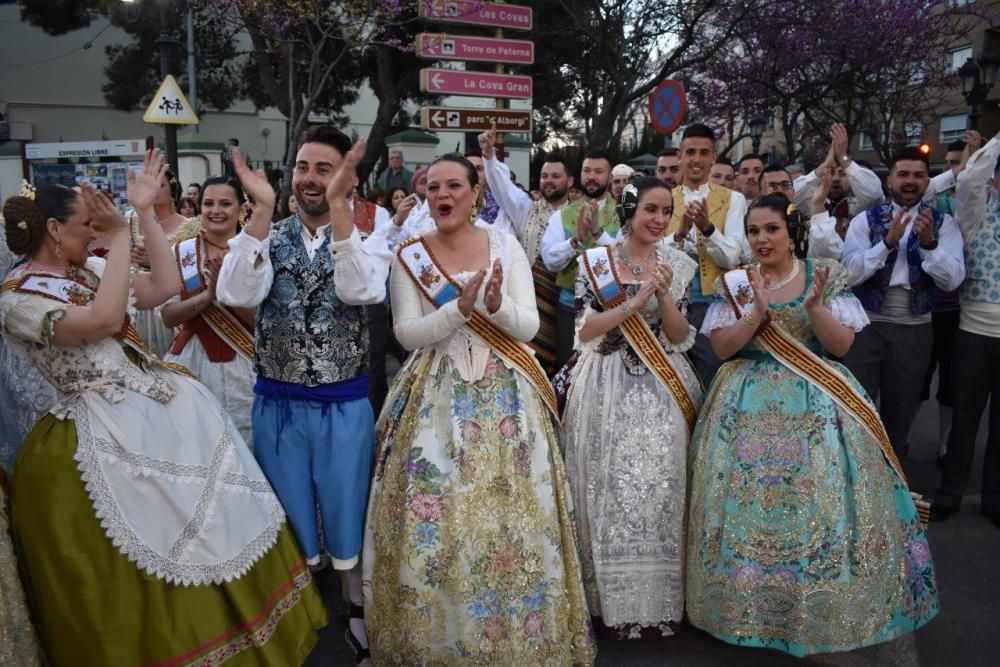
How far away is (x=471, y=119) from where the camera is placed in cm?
973

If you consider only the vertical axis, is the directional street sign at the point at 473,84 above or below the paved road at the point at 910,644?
above

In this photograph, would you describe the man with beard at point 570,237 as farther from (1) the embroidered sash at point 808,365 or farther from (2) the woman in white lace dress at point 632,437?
(1) the embroidered sash at point 808,365

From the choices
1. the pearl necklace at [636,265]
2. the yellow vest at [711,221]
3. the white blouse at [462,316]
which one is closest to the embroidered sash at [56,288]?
the white blouse at [462,316]

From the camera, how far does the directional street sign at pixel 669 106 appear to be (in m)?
6.28

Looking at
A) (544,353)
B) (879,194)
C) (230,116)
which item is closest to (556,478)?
(544,353)

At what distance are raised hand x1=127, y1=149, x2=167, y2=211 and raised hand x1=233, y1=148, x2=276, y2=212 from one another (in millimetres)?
267

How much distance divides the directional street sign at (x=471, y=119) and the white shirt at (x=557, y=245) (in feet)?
14.9

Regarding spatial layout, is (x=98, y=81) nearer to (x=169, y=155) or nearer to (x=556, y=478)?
(x=169, y=155)

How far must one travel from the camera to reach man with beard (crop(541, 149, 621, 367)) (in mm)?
5102

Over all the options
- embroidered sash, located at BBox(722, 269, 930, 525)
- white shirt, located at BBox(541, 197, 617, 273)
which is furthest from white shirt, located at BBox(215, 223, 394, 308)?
white shirt, located at BBox(541, 197, 617, 273)

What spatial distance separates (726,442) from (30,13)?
23.9 meters

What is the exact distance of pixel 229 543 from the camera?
260 cm

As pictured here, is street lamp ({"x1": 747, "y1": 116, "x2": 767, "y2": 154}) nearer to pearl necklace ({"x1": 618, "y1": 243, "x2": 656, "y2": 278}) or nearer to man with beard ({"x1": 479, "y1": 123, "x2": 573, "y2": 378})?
man with beard ({"x1": 479, "y1": 123, "x2": 573, "y2": 378})

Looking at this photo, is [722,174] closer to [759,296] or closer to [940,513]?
[940,513]
